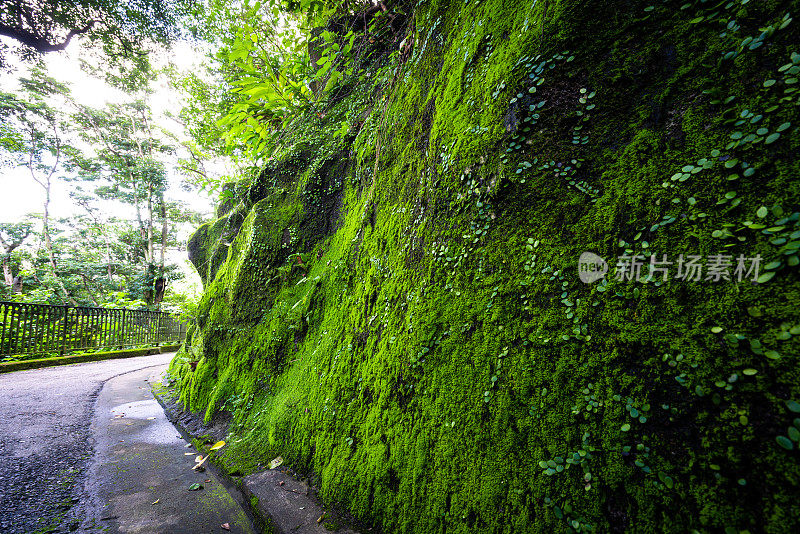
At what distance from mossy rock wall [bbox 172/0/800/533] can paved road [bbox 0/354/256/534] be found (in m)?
1.04

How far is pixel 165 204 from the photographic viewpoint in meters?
19.1

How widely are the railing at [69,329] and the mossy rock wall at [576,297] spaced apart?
9.49 metres

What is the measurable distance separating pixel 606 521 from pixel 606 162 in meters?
1.58

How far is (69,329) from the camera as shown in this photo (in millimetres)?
8836

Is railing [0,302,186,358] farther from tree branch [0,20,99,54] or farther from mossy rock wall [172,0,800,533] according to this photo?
mossy rock wall [172,0,800,533]

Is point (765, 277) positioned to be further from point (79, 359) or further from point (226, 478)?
point (79, 359)

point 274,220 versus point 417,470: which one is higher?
point 274,220

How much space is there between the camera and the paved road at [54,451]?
2.12 m

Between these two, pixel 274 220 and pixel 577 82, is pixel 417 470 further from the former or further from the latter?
pixel 274 220

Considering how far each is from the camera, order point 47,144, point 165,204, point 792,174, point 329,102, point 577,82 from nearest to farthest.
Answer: point 792,174 → point 577,82 → point 329,102 → point 47,144 → point 165,204

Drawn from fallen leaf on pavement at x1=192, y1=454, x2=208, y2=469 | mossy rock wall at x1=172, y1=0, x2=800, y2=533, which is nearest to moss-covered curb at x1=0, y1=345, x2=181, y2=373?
fallen leaf on pavement at x1=192, y1=454, x2=208, y2=469

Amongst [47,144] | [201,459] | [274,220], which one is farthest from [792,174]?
[47,144]

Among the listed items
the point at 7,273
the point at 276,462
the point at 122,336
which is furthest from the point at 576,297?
the point at 7,273

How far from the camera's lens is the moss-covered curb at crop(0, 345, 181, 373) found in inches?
272
